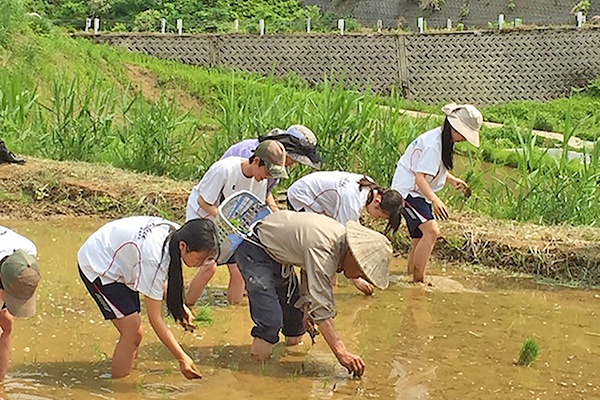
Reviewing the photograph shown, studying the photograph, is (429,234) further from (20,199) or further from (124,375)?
(20,199)

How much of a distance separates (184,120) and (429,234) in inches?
128

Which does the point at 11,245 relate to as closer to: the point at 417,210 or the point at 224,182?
the point at 224,182

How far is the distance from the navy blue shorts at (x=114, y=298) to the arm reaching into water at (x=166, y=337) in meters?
0.25

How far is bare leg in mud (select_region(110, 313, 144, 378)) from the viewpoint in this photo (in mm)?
4395

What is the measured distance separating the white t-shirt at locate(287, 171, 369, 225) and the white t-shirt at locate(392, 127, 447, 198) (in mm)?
780

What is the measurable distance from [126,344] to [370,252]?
50.8 inches

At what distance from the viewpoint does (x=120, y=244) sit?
4.30 metres

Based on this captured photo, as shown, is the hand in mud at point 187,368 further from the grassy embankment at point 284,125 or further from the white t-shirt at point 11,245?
the grassy embankment at point 284,125

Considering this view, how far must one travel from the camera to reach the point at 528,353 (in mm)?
4934

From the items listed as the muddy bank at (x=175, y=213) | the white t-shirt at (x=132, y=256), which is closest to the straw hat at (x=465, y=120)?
the muddy bank at (x=175, y=213)

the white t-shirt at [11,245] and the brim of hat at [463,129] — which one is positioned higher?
the brim of hat at [463,129]

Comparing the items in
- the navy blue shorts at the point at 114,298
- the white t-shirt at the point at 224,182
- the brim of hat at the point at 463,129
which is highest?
the brim of hat at the point at 463,129

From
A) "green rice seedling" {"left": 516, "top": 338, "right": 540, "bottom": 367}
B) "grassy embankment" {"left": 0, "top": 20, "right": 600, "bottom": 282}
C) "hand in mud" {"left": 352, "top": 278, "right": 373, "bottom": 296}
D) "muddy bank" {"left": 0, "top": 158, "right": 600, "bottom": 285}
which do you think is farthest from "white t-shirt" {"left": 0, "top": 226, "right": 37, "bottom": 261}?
"grassy embankment" {"left": 0, "top": 20, "right": 600, "bottom": 282}

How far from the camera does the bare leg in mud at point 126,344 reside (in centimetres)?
439
